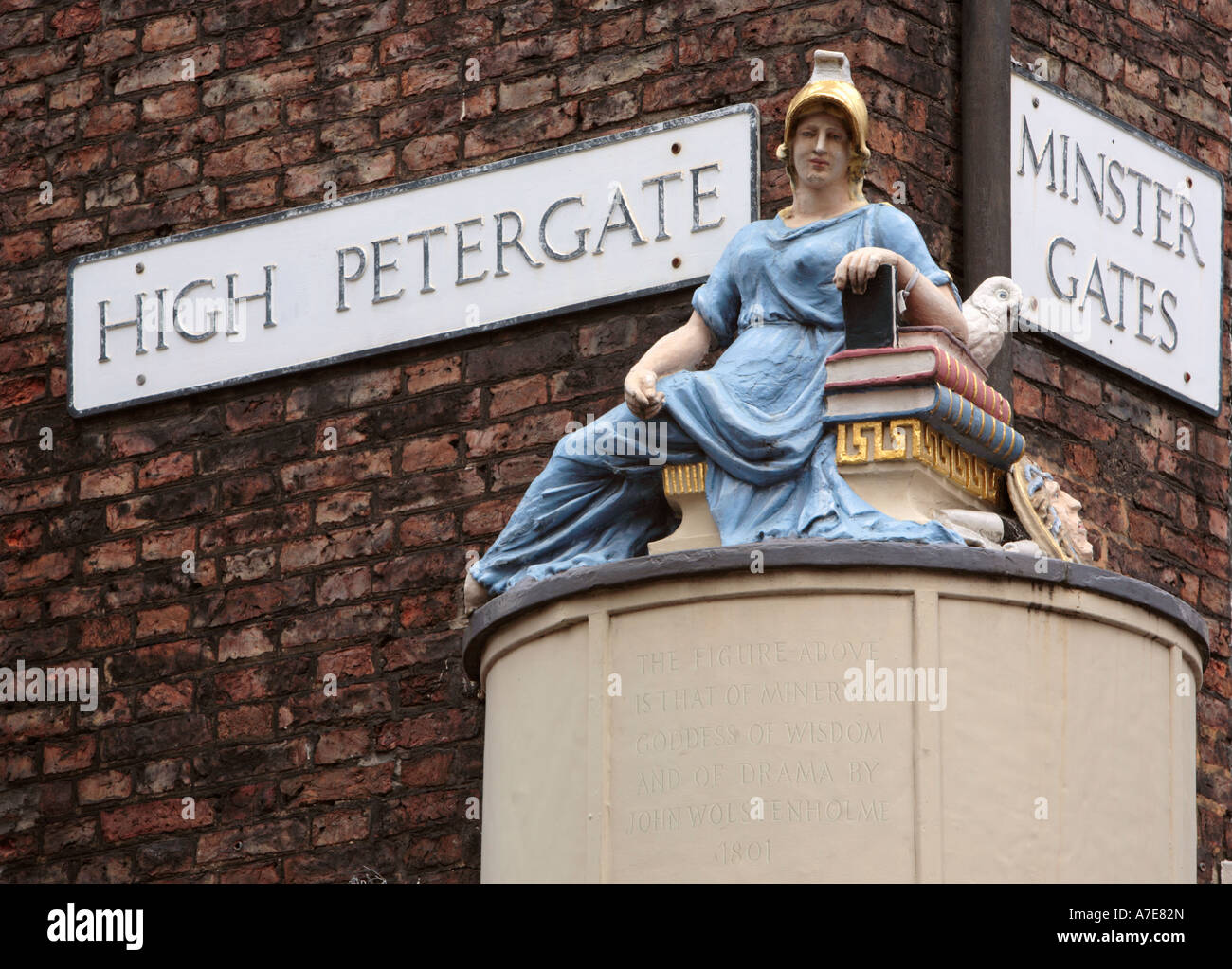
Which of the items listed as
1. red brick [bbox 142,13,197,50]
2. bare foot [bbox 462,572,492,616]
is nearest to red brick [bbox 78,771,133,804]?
red brick [bbox 142,13,197,50]

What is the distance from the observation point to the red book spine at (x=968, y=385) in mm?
9969

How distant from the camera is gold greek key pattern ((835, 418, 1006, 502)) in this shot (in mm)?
9984

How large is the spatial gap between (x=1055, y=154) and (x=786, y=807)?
14.6 ft

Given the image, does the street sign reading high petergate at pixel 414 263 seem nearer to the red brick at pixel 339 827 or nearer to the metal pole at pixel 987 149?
the metal pole at pixel 987 149

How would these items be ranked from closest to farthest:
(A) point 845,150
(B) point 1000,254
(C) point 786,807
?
1. (C) point 786,807
2. (A) point 845,150
3. (B) point 1000,254

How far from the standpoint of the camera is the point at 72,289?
46.9 ft

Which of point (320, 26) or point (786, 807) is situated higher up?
point (320, 26)

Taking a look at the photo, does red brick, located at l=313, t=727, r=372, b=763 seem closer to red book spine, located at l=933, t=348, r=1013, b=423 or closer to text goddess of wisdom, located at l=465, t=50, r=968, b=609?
text goddess of wisdom, located at l=465, t=50, r=968, b=609

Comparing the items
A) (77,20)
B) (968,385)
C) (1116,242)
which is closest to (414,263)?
(77,20)

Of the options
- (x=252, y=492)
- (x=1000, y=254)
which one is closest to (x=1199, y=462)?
(x=1000, y=254)

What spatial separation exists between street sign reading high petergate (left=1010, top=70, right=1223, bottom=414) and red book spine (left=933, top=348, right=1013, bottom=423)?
8.71 feet

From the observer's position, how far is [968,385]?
1010 centimetres

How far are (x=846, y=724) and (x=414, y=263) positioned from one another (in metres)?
4.40

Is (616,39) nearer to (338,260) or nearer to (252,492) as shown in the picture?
(338,260)
